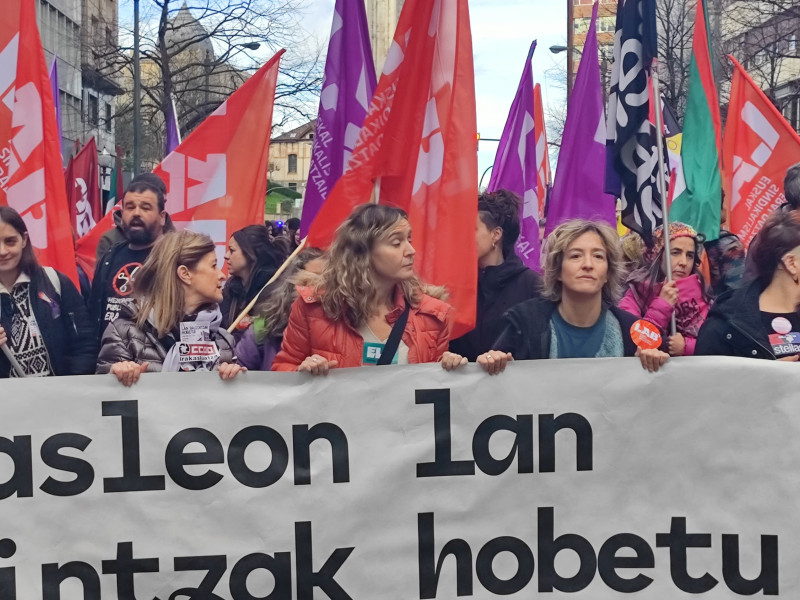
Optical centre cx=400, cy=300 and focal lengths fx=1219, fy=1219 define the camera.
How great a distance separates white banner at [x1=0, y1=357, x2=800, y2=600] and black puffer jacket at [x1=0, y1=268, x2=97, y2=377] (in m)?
0.94

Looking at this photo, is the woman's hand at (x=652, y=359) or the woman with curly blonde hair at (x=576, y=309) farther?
the woman with curly blonde hair at (x=576, y=309)

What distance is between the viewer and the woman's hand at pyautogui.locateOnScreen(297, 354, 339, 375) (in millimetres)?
4047

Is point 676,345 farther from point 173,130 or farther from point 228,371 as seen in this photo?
point 173,130

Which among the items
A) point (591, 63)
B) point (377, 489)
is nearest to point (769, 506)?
point (377, 489)

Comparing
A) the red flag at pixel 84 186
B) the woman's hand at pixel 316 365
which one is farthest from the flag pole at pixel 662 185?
the red flag at pixel 84 186

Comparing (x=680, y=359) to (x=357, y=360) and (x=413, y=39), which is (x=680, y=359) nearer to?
(x=357, y=360)

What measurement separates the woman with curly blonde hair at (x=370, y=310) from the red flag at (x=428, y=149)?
0.50 metres

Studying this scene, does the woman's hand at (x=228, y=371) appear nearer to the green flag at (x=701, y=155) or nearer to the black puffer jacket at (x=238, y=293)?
the black puffer jacket at (x=238, y=293)

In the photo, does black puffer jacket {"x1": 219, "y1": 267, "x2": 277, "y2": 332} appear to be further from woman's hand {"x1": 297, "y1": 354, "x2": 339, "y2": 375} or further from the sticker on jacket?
woman's hand {"x1": 297, "y1": 354, "x2": 339, "y2": 375}

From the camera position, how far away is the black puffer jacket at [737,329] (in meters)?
4.41

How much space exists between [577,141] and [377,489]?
15.9 feet

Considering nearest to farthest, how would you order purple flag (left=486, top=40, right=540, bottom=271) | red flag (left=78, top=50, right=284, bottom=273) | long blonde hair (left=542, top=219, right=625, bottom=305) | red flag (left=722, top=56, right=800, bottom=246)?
long blonde hair (left=542, top=219, right=625, bottom=305)
red flag (left=78, top=50, right=284, bottom=273)
red flag (left=722, top=56, right=800, bottom=246)
purple flag (left=486, top=40, right=540, bottom=271)

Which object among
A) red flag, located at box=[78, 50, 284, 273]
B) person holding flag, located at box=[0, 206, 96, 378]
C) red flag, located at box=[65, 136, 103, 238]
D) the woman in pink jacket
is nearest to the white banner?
person holding flag, located at box=[0, 206, 96, 378]

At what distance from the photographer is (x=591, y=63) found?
8.95m
